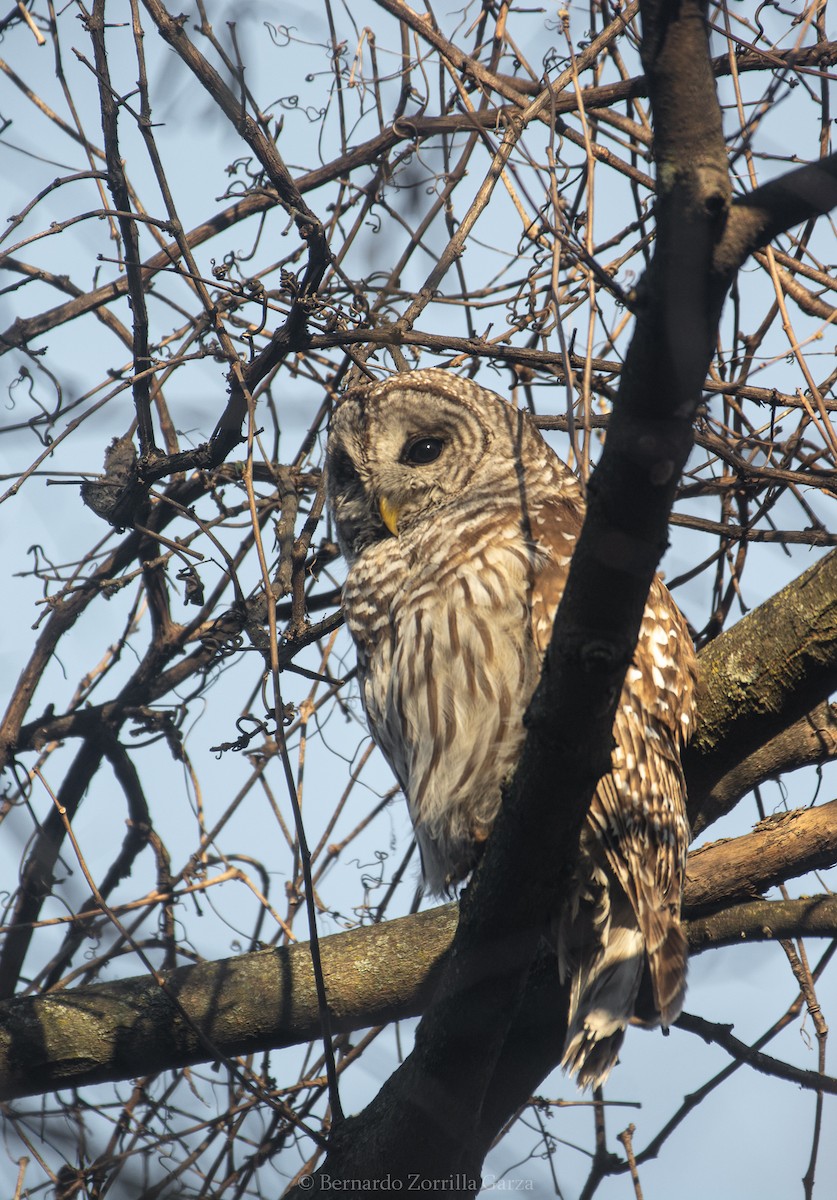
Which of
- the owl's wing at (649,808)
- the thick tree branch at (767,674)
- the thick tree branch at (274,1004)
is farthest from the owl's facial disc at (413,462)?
the thick tree branch at (274,1004)

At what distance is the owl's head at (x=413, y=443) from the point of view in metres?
3.31

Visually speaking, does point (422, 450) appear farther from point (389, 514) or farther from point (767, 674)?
point (767, 674)

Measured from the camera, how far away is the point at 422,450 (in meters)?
3.38

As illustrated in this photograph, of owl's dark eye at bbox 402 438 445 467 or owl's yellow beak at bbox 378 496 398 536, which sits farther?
owl's dark eye at bbox 402 438 445 467

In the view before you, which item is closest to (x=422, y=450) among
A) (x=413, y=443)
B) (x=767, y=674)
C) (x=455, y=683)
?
(x=413, y=443)

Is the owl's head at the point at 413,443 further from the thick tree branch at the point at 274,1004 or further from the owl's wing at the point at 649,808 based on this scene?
the thick tree branch at the point at 274,1004

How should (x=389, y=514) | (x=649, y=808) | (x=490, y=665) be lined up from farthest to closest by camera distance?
1. (x=389, y=514)
2. (x=490, y=665)
3. (x=649, y=808)

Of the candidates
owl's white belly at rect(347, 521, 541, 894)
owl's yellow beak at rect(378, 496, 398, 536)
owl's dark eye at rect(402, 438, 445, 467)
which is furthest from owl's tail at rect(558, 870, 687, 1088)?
owl's dark eye at rect(402, 438, 445, 467)

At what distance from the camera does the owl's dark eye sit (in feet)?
11.0

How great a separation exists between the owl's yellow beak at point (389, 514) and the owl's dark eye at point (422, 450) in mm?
152

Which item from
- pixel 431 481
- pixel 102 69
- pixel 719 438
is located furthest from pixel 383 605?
pixel 102 69

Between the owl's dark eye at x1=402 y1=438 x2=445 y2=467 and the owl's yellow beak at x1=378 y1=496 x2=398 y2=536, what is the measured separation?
15 cm

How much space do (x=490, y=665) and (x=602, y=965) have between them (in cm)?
75

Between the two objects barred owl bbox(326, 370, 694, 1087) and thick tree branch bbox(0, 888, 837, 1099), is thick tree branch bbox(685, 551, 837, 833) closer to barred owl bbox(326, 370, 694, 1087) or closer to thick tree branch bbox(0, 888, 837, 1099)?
barred owl bbox(326, 370, 694, 1087)
